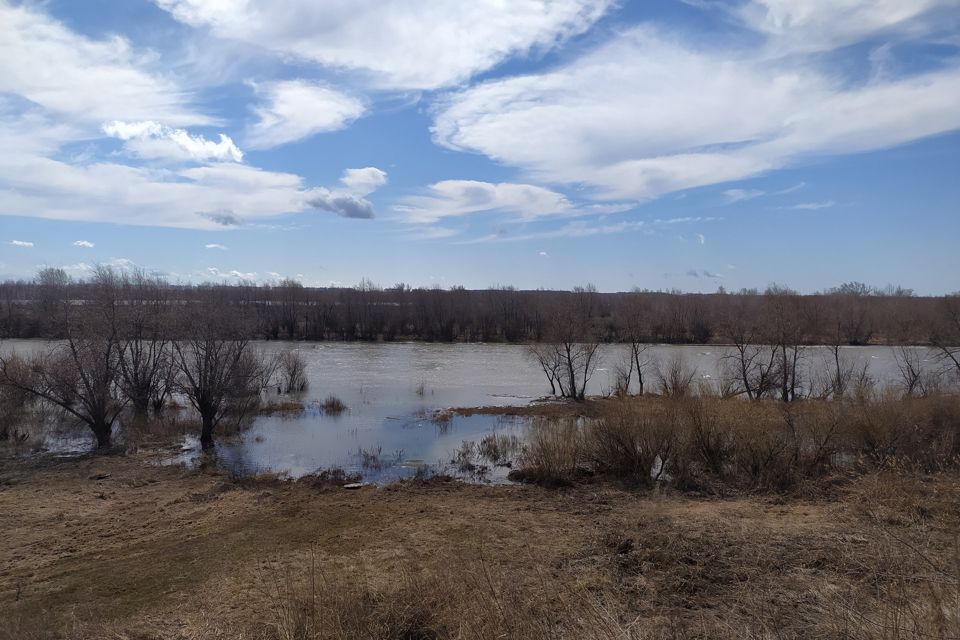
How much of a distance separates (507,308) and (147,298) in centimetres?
5203

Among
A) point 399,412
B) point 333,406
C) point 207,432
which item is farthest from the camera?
point 333,406

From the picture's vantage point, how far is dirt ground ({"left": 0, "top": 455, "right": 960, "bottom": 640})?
5.64 m

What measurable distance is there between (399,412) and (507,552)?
59.0 ft

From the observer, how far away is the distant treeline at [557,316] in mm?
32581

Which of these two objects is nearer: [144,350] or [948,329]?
[144,350]

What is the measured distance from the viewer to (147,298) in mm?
28125

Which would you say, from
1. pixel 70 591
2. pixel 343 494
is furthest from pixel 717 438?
pixel 70 591

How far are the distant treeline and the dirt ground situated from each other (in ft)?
Answer: 38.8

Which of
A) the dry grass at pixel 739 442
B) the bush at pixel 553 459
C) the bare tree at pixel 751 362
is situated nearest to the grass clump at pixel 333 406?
the bush at pixel 553 459

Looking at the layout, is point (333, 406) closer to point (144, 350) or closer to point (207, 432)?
point (207, 432)

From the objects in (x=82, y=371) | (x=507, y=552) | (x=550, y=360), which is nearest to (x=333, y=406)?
(x=82, y=371)

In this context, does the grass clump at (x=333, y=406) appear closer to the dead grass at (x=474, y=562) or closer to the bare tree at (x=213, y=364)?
the bare tree at (x=213, y=364)

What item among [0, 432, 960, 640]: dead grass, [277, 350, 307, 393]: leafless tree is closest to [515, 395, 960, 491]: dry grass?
[0, 432, 960, 640]: dead grass

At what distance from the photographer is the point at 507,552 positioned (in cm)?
895
